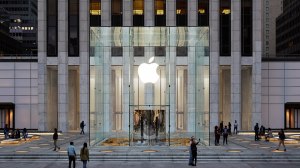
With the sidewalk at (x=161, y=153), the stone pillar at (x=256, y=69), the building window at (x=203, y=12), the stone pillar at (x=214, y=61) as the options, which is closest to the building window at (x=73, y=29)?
the building window at (x=203, y=12)

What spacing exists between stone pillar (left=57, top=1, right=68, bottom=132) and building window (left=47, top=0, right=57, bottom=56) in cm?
79

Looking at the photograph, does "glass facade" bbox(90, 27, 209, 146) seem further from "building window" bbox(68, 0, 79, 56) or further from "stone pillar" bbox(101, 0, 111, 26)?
"building window" bbox(68, 0, 79, 56)

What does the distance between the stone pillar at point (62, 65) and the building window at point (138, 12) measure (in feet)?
30.1

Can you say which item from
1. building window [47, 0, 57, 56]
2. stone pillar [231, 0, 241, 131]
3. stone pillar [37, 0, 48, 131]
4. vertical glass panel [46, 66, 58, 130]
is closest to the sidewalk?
stone pillar [37, 0, 48, 131]

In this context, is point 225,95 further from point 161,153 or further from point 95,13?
point 161,153

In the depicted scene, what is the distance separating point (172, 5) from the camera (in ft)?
197

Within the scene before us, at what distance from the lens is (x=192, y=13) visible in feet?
197

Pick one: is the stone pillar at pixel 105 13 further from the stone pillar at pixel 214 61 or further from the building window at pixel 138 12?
the stone pillar at pixel 214 61

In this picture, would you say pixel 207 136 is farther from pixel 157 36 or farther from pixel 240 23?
pixel 240 23

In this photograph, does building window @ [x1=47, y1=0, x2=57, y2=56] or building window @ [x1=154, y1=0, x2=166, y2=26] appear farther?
building window @ [x1=154, y1=0, x2=166, y2=26]

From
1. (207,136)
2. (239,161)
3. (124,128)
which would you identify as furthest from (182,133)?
(239,161)

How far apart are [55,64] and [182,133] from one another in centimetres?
2071

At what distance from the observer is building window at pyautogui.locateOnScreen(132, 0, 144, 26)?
60188mm

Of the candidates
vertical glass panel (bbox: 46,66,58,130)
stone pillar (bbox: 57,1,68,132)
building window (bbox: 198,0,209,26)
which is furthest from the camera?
vertical glass panel (bbox: 46,66,58,130)
